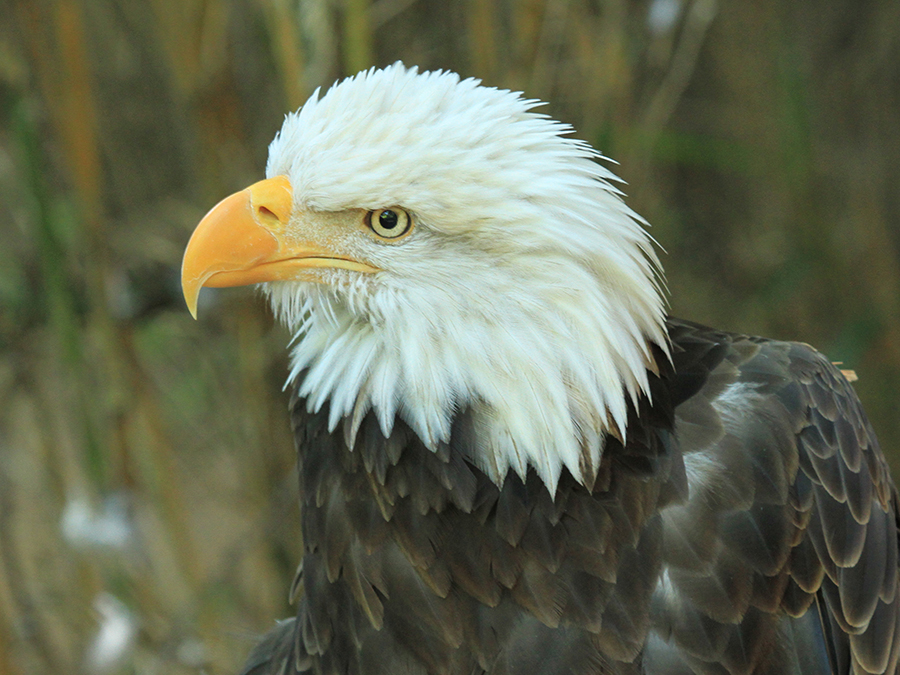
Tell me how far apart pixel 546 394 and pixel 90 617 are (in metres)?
2.34

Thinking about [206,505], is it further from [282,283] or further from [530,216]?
[530,216]

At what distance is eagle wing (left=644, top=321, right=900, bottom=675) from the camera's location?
154 cm

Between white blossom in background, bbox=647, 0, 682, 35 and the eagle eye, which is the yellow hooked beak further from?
white blossom in background, bbox=647, 0, 682, 35

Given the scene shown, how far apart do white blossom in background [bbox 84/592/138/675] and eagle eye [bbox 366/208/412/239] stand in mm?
2079

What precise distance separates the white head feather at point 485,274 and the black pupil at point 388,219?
0.11ft

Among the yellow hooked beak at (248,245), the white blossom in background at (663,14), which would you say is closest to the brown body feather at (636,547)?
the yellow hooked beak at (248,245)

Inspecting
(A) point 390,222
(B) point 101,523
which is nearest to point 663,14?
(A) point 390,222

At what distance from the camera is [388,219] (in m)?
1.52

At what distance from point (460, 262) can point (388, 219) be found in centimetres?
14

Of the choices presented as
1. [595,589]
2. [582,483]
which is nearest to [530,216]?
[582,483]

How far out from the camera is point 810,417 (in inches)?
65.9

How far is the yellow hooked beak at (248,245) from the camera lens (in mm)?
1557

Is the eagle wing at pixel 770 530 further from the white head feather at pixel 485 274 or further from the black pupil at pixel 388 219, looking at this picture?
the black pupil at pixel 388 219

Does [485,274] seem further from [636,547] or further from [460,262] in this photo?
[636,547]
